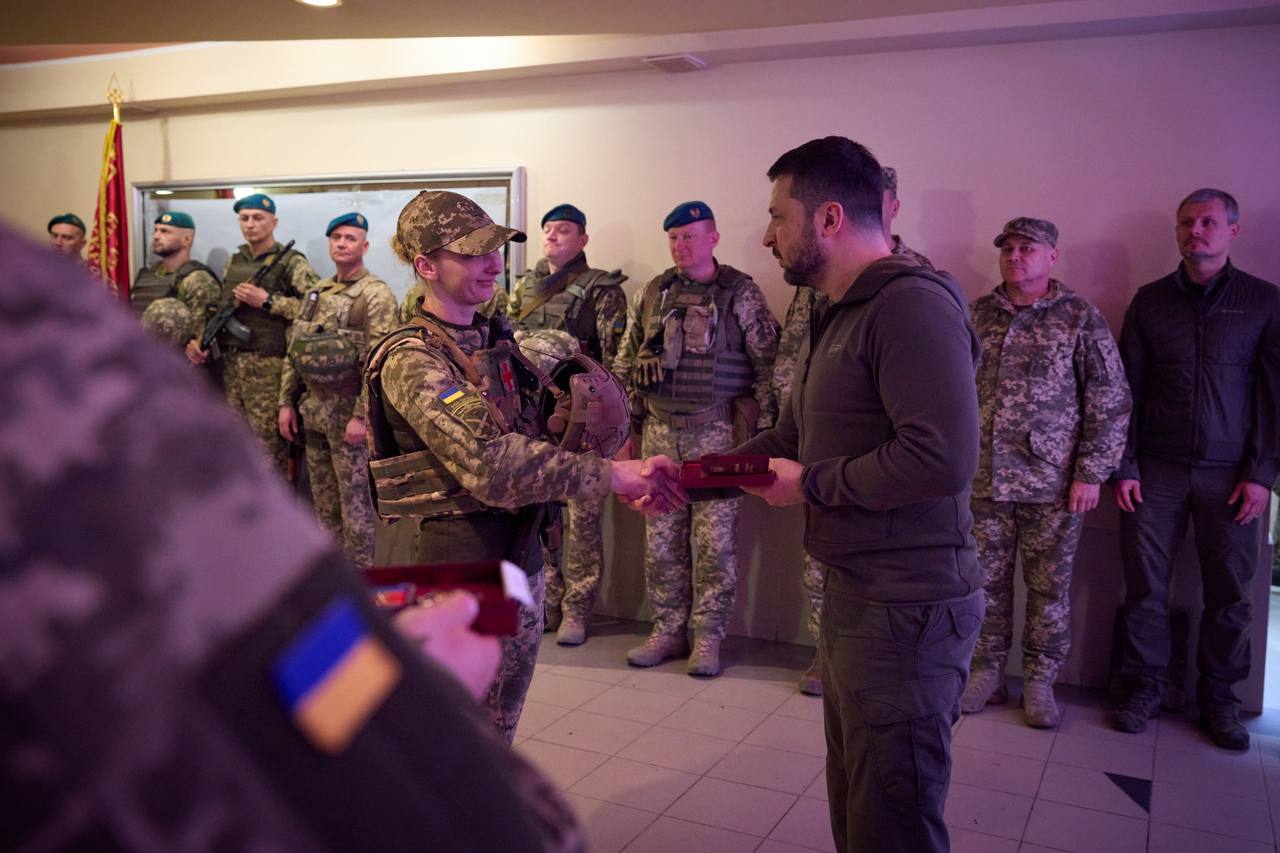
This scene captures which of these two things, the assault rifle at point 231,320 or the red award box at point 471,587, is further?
the assault rifle at point 231,320

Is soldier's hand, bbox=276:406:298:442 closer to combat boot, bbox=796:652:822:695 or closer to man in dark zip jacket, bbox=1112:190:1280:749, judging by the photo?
combat boot, bbox=796:652:822:695

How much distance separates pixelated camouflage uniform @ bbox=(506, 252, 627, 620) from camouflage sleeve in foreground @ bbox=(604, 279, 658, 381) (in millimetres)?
148

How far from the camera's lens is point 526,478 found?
2.18 meters

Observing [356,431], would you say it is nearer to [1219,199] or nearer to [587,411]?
[587,411]

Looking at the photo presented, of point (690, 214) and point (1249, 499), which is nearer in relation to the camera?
point (1249, 499)

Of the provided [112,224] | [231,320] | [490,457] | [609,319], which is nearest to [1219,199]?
[609,319]

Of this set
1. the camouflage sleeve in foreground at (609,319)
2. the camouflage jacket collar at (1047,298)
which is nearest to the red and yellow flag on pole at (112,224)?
the camouflage sleeve in foreground at (609,319)

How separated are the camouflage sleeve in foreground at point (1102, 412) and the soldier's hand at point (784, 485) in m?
2.41

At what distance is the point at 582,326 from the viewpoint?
16.6 ft

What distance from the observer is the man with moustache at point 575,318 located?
16.5 ft

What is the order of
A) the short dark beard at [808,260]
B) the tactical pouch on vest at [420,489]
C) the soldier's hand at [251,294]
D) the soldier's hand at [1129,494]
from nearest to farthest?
Answer: 1. the short dark beard at [808,260]
2. the tactical pouch on vest at [420,489]
3. the soldier's hand at [1129,494]
4. the soldier's hand at [251,294]

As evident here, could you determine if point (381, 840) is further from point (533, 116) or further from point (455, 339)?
point (533, 116)

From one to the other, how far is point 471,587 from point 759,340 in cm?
397

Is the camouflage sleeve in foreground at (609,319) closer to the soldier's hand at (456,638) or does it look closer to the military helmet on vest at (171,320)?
the military helmet on vest at (171,320)
